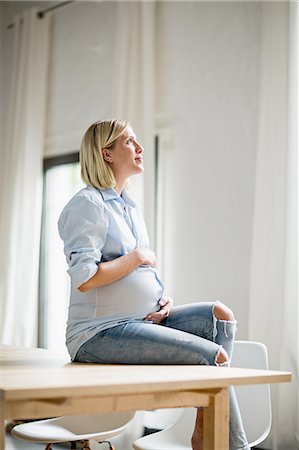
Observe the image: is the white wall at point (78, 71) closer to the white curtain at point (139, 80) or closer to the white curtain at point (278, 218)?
the white curtain at point (139, 80)

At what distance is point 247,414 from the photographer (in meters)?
2.53

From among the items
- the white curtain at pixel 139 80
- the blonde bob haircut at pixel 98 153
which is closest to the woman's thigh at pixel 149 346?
the blonde bob haircut at pixel 98 153

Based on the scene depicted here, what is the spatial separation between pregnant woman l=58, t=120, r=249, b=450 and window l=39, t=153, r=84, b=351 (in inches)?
107

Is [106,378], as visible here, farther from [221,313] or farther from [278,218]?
[278,218]

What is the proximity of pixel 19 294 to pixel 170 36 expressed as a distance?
6.65ft

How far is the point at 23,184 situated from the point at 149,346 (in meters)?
3.22

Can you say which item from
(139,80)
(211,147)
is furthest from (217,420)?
(139,80)

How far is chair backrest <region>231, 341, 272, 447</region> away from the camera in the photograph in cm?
248

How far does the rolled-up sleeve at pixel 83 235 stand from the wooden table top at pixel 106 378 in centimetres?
26

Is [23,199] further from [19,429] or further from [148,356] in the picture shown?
[148,356]

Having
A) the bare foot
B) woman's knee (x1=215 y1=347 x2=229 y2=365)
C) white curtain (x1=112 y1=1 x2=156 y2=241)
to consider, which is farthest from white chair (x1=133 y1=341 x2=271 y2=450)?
white curtain (x1=112 y1=1 x2=156 y2=241)

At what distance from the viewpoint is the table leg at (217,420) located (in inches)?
67.6

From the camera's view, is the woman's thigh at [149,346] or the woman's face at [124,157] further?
the woman's face at [124,157]

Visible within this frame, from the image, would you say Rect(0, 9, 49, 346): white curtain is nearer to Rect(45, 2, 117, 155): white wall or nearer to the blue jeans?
Rect(45, 2, 117, 155): white wall
